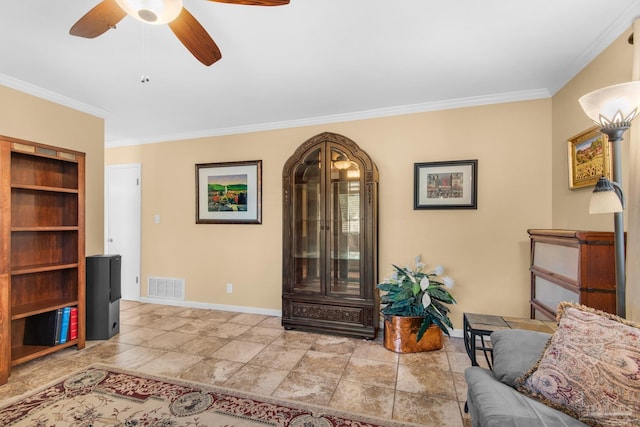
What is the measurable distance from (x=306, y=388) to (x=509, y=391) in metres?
1.38

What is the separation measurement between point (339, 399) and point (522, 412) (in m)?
1.23

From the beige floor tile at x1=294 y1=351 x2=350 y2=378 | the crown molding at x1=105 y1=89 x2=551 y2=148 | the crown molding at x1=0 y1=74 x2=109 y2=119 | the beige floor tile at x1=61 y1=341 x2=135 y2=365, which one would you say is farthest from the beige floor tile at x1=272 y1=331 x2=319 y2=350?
the crown molding at x1=0 y1=74 x2=109 y2=119

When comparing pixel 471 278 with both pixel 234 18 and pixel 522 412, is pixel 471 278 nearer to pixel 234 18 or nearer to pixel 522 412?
pixel 522 412

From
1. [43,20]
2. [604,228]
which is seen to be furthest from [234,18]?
[604,228]

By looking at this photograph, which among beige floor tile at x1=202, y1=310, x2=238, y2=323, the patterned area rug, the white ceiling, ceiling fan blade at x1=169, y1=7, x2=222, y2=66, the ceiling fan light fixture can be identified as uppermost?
the white ceiling

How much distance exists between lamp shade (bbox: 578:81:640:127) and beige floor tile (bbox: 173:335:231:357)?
126 inches

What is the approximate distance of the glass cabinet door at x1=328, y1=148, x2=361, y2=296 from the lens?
10.3ft

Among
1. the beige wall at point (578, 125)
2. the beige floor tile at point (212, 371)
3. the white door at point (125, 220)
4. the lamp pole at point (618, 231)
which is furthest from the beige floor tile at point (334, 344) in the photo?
the white door at point (125, 220)

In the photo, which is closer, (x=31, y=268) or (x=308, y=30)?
(x=308, y=30)

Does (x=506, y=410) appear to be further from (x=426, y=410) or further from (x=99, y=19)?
(x=99, y=19)

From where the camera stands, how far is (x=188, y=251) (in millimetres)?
4227

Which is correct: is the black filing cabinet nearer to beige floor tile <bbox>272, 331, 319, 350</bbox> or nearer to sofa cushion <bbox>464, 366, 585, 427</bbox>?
beige floor tile <bbox>272, 331, 319, 350</bbox>

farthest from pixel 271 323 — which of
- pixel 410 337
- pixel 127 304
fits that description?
pixel 127 304

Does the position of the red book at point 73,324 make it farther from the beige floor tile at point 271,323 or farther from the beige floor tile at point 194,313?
the beige floor tile at point 271,323
